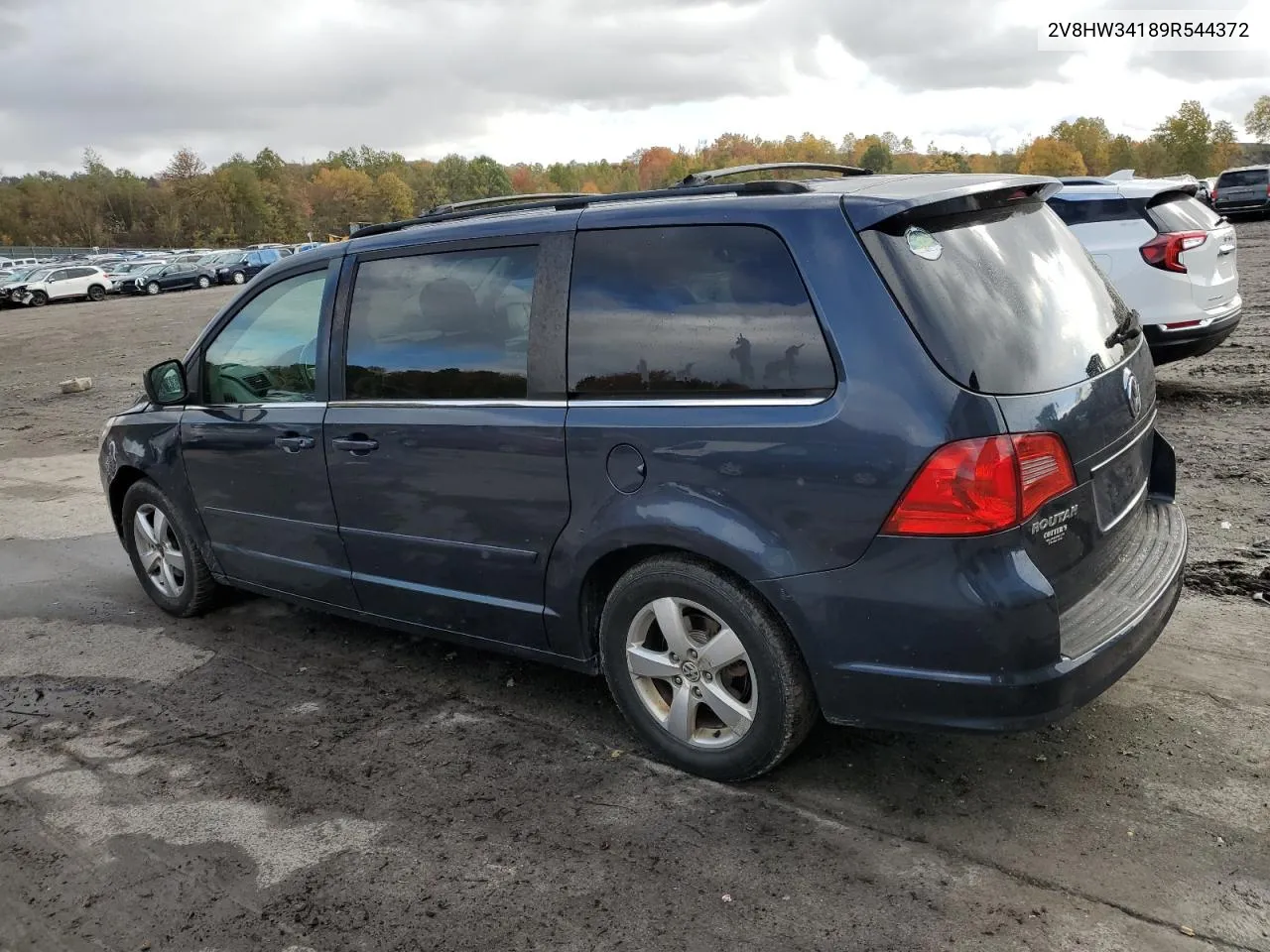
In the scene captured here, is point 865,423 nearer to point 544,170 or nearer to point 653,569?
point 653,569

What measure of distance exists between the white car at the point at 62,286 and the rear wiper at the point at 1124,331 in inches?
1662

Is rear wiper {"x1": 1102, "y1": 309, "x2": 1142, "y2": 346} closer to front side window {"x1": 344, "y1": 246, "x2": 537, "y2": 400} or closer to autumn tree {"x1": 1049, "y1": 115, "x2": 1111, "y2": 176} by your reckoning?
front side window {"x1": 344, "y1": 246, "x2": 537, "y2": 400}

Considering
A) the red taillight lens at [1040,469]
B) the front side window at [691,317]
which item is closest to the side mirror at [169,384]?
the front side window at [691,317]

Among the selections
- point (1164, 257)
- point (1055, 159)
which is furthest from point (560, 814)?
point (1055, 159)

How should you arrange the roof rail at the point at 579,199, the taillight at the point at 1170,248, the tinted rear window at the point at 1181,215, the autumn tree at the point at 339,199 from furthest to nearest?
1. the autumn tree at the point at 339,199
2. the tinted rear window at the point at 1181,215
3. the taillight at the point at 1170,248
4. the roof rail at the point at 579,199

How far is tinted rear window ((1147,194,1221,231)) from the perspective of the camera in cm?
838

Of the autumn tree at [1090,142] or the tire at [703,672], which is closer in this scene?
the tire at [703,672]

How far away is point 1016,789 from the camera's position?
3271 millimetres

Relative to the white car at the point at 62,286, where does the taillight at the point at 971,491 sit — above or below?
below

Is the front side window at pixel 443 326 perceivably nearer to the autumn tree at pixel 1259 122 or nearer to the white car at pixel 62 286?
the white car at pixel 62 286

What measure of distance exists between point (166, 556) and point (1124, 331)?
4.61 metres

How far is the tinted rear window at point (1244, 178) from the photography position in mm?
34344

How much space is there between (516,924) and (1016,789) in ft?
5.18

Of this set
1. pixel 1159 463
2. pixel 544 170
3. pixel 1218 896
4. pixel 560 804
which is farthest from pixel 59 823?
pixel 544 170
